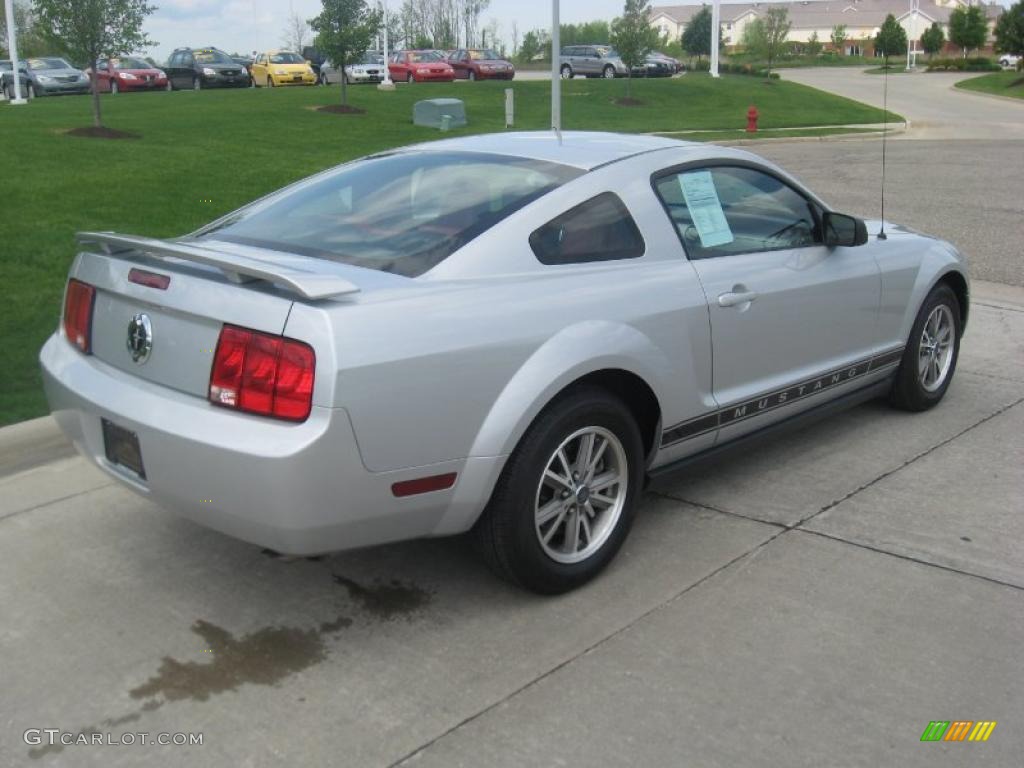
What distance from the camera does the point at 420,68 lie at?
40.1m

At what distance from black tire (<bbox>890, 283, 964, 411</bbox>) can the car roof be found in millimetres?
1804

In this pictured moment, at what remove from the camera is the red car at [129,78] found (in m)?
35.4

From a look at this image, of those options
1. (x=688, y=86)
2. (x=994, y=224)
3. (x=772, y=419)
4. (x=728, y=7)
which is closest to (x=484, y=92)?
(x=688, y=86)

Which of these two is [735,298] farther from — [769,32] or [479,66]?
[769,32]

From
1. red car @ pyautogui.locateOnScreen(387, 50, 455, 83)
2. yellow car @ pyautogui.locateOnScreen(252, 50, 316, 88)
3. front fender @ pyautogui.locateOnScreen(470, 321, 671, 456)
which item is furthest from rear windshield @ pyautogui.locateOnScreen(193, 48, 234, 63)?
front fender @ pyautogui.locateOnScreen(470, 321, 671, 456)

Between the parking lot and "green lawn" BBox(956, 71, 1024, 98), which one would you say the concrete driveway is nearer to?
"green lawn" BBox(956, 71, 1024, 98)

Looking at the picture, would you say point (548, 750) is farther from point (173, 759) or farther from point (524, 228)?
point (524, 228)

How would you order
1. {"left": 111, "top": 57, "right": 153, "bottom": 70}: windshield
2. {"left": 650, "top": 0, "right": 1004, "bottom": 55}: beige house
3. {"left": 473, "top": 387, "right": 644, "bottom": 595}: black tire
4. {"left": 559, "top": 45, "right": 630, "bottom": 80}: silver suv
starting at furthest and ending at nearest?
{"left": 650, "top": 0, "right": 1004, "bottom": 55}: beige house, {"left": 559, "top": 45, "right": 630, "bottom": 80}: silver suv, {"left": 111, "top": 57, "right": 153, "bottom": 70}: windshield, {"left": 473, "top": 387, "right": 644, "bottom": 595}: black tire

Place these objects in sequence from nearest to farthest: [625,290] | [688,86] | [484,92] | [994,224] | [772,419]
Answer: [625,290]
[772,419]
[994,224]
[484,92]
[688,86]

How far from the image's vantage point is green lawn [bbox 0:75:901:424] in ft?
27.2

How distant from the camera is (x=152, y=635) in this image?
3645 mm

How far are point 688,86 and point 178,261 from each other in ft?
120

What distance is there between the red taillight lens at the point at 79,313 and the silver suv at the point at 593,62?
43247 millimetres

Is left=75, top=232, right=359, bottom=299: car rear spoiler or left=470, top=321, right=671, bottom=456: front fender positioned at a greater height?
left=75, top=232, right=359, bottom=299: car rear spoiler
